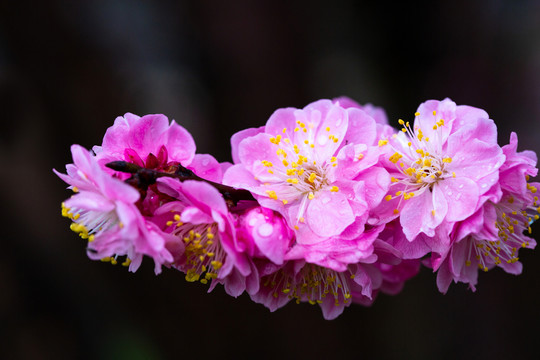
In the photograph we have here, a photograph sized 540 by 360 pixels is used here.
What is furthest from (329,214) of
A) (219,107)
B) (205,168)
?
(219,107)

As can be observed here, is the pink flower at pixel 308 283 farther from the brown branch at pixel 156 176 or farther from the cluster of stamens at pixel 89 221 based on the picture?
the cluster of stamens at pixel 89 221

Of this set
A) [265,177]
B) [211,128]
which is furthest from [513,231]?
[211,128]

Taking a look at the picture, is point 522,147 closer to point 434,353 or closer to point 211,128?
point 434,353

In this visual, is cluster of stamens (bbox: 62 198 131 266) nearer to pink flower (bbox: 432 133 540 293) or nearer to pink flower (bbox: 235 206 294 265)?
pink flower (bbox: 235 206 294 265)

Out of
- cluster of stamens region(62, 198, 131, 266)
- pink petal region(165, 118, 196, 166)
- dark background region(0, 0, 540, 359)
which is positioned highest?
pink petal region(165, 118, 196, 166)

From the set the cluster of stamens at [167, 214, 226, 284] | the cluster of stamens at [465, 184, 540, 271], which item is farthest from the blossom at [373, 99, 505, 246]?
the cluster of stamens at [167, 214, 226, 284]

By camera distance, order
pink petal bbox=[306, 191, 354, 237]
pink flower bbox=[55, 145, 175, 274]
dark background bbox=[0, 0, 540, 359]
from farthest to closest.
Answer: dark background bbox=[0, 0, 540, 359], pink petal bbox=[306, 191, 354, 237], pink flower bbox=[55, 145, 175, 274]

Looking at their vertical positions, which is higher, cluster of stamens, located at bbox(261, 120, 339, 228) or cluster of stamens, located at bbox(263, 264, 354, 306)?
cluster of stamens, located at bbox(261, 120, 339, 228)
